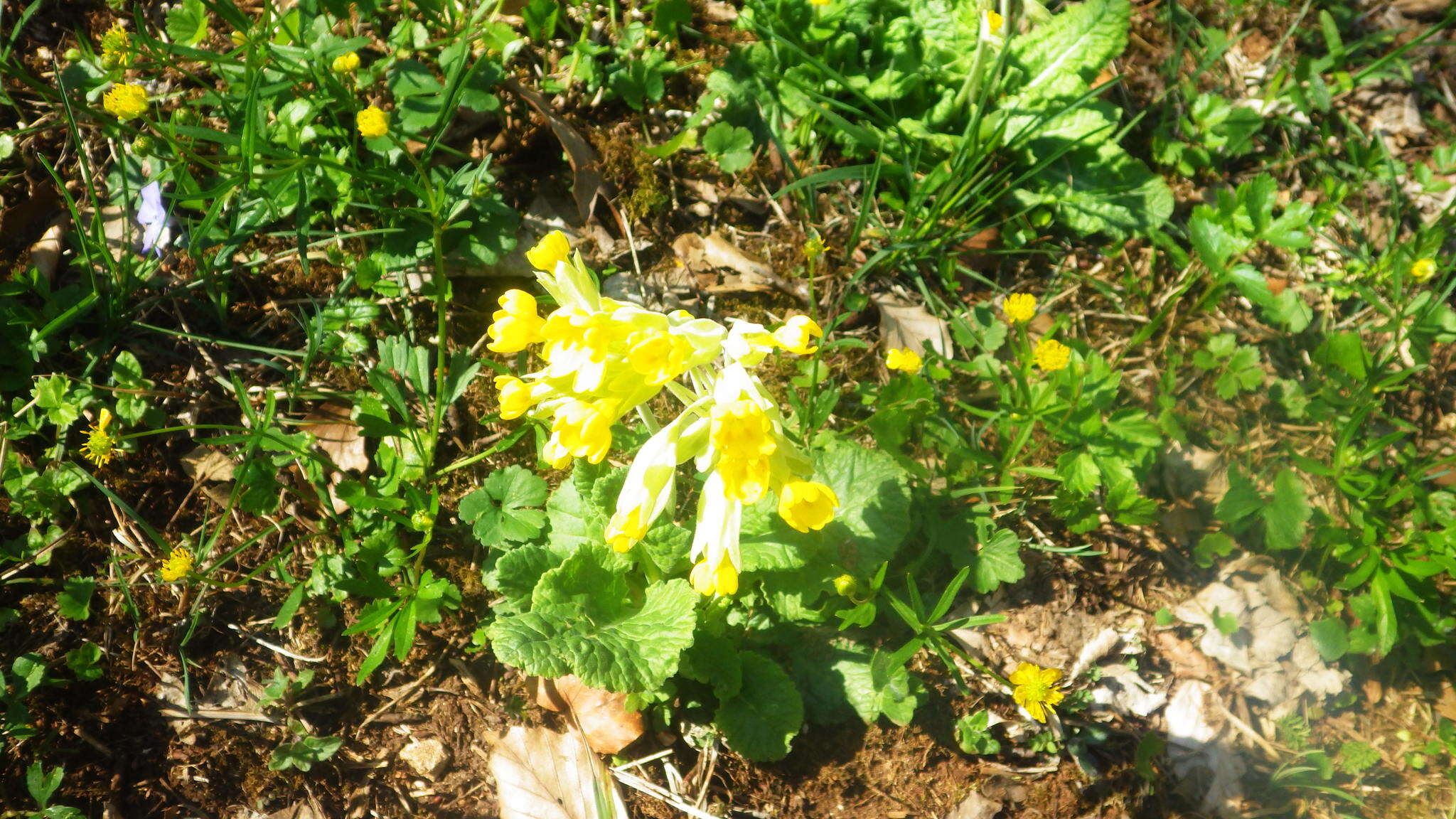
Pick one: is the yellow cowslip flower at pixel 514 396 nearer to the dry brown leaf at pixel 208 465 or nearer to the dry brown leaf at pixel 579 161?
the dry brown leaf at pixel 579 161

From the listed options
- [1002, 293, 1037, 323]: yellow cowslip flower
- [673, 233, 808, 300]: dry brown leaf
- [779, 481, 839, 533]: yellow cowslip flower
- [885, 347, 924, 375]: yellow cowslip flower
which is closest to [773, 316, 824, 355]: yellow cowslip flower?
[779, 481, 839, 533]: yellow cowslip flower

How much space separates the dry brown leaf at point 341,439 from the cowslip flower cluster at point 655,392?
3.48ft

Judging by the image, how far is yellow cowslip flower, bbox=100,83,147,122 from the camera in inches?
93.2

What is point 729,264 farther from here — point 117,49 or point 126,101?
point 117,49

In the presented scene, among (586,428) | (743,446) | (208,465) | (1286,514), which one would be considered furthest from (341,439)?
(1286,514)

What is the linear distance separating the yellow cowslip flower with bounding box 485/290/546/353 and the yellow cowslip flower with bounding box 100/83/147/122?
1.45m

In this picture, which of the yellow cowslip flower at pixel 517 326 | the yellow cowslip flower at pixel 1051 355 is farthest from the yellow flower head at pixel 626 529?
the yellow cowslip flower at pixel 1051 355

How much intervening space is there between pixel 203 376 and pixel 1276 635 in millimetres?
3769

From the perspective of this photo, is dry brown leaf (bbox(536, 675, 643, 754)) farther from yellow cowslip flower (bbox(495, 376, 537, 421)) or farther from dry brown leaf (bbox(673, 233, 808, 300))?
dry brown leaf (bbox(673, 233, 808, 300))

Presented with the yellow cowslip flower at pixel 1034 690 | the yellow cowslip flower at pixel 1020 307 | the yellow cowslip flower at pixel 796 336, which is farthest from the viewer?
the yellow cowslip flower at pixel 1020 307

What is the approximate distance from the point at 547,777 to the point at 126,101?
2.32 meters

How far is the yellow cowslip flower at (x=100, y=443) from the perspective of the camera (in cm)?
249

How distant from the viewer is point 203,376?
2.76 metres

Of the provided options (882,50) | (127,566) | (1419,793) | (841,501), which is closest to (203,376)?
(127,566)
